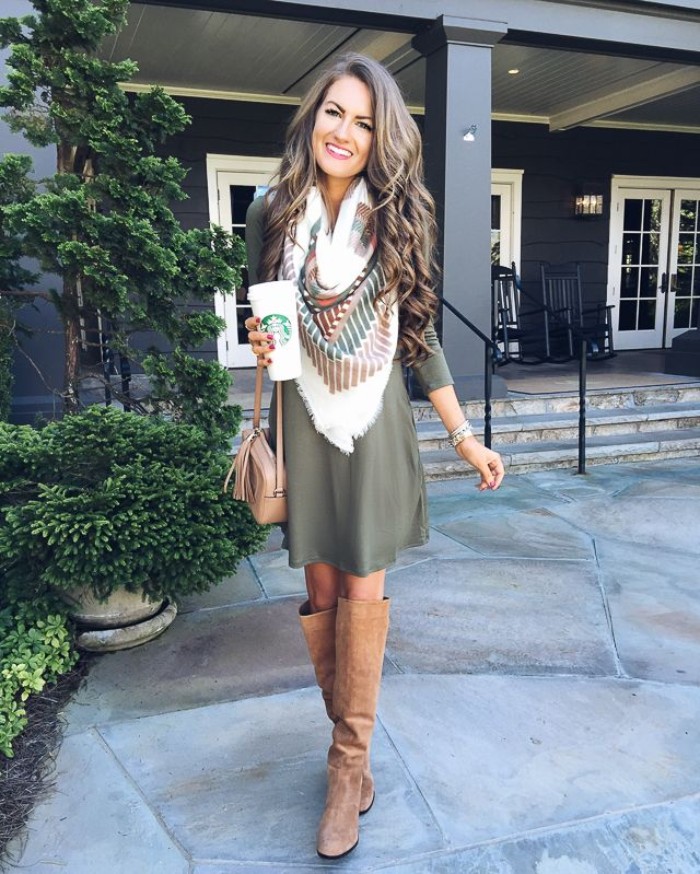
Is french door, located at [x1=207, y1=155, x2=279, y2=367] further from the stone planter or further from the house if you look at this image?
the stone planter

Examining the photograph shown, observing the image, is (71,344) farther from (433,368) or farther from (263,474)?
(433,368)

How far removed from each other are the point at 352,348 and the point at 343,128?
1.43ft

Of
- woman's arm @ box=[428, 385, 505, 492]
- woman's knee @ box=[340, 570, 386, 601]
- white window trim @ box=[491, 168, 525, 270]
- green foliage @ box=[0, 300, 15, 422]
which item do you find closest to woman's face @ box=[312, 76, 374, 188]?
woman's arm @ box=[428, 385, 505, 492]

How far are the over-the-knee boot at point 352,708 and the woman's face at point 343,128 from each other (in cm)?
92

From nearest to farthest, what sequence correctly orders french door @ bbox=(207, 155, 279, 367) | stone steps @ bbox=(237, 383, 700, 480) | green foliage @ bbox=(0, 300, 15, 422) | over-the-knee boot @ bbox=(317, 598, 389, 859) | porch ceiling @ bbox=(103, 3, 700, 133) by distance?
1. over-the-knee boot @ bbox=(317, 598, 389, 859)
2. green foliage @ bbox=(0, 300, 15, 422)
3. stone steps @ bbox=(237, 383, 700, 480)
4. porch ceiling @ bbox=(103, 3, 700, 133)
5. french door @ bbox=(207, 155, 279, 367)

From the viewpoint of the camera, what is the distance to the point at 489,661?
91.0 inches

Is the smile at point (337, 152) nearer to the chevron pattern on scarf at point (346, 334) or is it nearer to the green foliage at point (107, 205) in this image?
the chevron pattern on scarf at point (346, 334)

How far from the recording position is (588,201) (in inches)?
340

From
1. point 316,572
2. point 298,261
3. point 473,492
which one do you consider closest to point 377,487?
point 316,572

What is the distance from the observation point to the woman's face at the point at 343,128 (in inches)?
55.6

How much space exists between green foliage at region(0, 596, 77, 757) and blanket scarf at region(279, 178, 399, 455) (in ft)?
3.83

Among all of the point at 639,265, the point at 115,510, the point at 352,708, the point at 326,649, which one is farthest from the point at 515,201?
the point at 352,708

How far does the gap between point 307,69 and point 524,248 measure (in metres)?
3.47

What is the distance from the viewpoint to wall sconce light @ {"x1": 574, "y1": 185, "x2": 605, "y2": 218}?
28.2 ft
